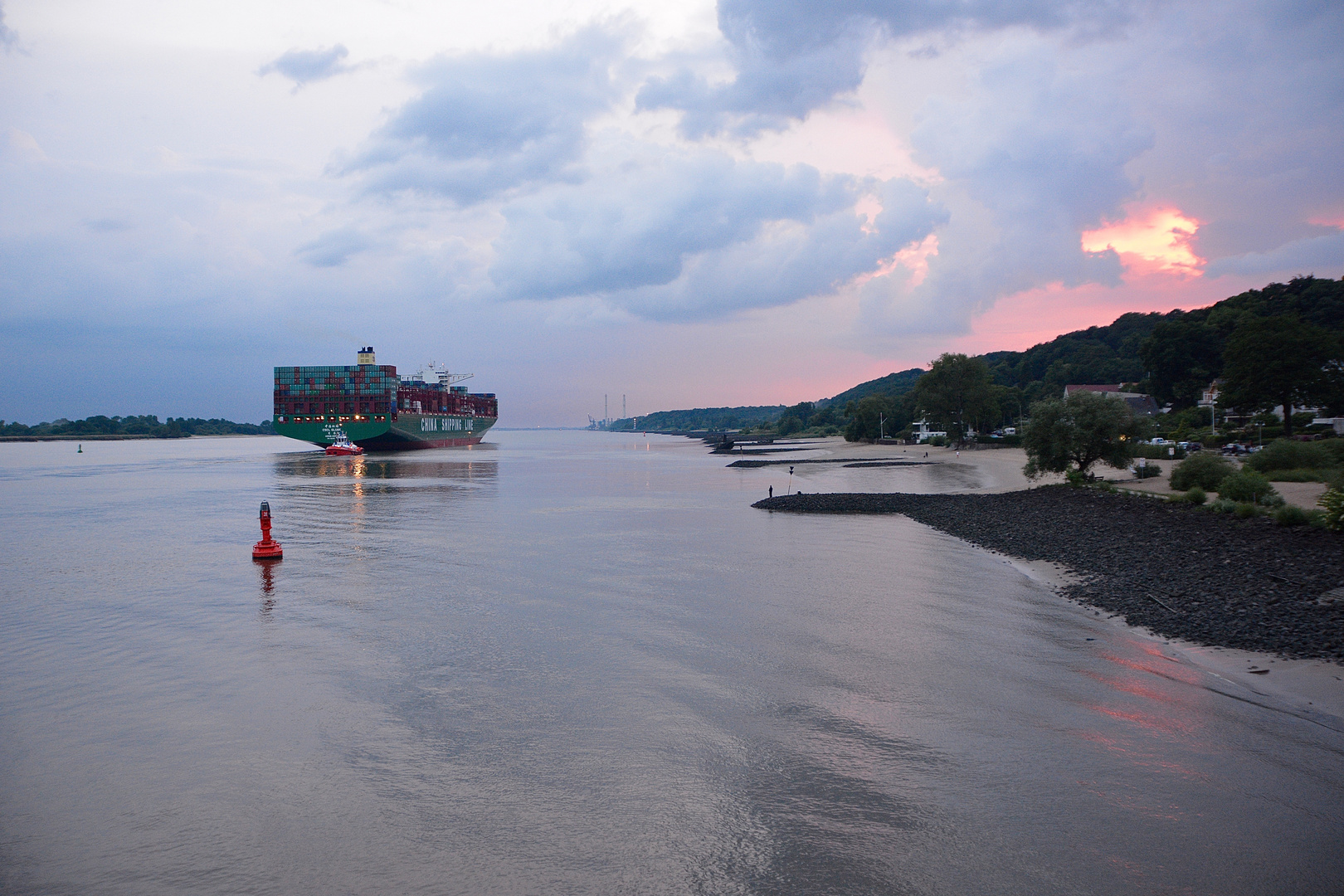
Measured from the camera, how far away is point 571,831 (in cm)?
639

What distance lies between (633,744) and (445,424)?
13318 centimetres

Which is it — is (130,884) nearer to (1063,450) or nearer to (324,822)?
(324,822)

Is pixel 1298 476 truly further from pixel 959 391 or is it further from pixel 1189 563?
pixel 959 391

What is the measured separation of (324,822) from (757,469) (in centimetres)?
6066

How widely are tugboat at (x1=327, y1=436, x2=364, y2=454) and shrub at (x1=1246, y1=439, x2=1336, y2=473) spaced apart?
98.4 metres

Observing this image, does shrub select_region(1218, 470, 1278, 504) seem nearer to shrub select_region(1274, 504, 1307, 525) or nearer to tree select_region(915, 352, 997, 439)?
shrub select_region(1274, 504, 1307, 525)

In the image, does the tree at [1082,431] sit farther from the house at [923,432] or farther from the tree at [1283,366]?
the house at [923,432]

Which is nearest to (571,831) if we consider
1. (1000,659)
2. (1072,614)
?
(1000,659)

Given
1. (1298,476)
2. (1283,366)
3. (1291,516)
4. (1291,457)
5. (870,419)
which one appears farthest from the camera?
(870,419)

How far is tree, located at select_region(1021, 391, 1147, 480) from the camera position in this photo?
112 feet

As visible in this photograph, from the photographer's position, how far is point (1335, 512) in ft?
55.3

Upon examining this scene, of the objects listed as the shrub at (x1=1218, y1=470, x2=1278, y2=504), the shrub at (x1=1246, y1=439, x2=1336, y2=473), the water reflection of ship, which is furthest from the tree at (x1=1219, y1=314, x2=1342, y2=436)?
the water reflection of ship

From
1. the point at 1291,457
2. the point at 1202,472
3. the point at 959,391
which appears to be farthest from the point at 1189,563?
the point at 959,391

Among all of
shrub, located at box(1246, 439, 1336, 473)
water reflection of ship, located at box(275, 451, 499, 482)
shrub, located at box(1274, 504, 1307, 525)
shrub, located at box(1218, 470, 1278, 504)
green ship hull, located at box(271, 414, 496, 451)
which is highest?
green ship hull, located at box(271, 414, 496, 451)
